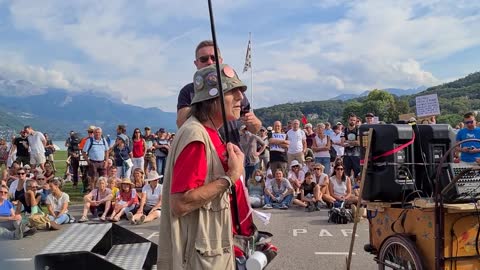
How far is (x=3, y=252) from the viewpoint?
3.67ft

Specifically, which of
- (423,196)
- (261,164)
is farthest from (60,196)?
(423,196)

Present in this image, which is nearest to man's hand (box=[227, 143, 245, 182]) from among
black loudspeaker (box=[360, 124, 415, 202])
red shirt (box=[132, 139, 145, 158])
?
black loudspeaker (box=[360, 124, 415, 202])

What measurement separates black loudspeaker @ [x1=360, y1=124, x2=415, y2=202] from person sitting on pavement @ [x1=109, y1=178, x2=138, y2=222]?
643 cm

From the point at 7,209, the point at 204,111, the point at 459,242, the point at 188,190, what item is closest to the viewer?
the point at 188,190

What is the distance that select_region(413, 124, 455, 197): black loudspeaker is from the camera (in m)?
4.23

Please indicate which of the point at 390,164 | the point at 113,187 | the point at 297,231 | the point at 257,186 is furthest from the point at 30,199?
the point at 390,164

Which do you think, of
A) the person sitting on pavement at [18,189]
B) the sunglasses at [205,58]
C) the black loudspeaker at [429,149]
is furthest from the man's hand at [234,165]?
the person sitting on pavement at [18,189]

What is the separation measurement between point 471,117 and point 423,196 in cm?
573

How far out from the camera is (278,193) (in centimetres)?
1063

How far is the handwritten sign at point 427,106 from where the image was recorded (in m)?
5.88

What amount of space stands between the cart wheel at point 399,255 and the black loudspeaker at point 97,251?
6.78ft

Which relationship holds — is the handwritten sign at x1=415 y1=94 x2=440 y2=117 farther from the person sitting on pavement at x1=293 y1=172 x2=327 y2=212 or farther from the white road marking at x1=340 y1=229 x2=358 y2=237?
the person sitting on pavement at x1=293 y1=172 x2=327 y2=212

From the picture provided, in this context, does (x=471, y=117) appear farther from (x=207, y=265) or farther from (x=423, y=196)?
(x=207, y=265)

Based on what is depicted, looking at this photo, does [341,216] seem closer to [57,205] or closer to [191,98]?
A: [57,205]
